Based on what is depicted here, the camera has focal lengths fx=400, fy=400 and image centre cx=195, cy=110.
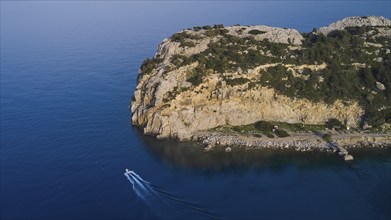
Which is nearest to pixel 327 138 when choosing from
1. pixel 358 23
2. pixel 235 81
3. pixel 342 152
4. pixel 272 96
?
pixel 342 152


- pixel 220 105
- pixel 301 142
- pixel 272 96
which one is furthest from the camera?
pixel 272 96

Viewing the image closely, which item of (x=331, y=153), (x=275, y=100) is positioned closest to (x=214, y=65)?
(x=275, y=100)

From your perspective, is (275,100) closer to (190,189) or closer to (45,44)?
(190,189)

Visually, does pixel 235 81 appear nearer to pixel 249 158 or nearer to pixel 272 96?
pixel 272 96

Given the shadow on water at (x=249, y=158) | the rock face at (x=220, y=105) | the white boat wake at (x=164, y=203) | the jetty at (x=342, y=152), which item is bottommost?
the white boat wake at (x=164, y=203)

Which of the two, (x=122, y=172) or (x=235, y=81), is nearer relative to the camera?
(x=122, y=172)

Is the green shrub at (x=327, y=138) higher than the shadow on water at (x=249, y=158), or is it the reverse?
the green shrub at (x=327, y=138)

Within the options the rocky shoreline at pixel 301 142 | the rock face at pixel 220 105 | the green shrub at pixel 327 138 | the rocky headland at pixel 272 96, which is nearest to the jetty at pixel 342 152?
the rocky shoreline at pixel 301 142

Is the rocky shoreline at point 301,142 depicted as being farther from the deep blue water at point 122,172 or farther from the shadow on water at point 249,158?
the deep blue water at point 122,172
